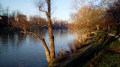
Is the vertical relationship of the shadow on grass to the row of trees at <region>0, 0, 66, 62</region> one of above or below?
below

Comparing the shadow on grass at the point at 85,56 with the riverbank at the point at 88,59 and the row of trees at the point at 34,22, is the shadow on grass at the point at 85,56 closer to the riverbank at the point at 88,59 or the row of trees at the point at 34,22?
the riverbank at the point at 88,59

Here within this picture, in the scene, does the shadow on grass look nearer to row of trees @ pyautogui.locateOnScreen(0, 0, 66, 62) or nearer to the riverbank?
the riverbank

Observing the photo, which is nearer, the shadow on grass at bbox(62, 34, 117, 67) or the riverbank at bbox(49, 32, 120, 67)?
the riverbank at bbox(49, 32, 120, 67)

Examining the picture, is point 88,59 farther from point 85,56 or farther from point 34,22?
point 34,22

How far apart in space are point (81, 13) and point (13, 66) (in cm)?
1338

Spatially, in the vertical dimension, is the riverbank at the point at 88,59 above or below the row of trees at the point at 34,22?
below

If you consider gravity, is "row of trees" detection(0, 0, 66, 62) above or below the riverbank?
above

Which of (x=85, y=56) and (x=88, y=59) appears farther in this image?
(x=85, y=56)

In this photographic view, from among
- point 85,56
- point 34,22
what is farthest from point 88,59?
point 34,22

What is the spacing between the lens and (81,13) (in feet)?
62.7

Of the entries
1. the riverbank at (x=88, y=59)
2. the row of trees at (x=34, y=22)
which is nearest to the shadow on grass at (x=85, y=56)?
the riverbank at (x=88, y=59)

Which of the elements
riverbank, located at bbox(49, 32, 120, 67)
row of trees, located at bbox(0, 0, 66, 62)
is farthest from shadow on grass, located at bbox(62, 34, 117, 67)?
row of trees, located at bbox(0, 0, 66, 62)

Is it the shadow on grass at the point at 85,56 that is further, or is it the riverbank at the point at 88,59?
the shadow on grass at the point at 85,56

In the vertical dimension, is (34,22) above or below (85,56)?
above
